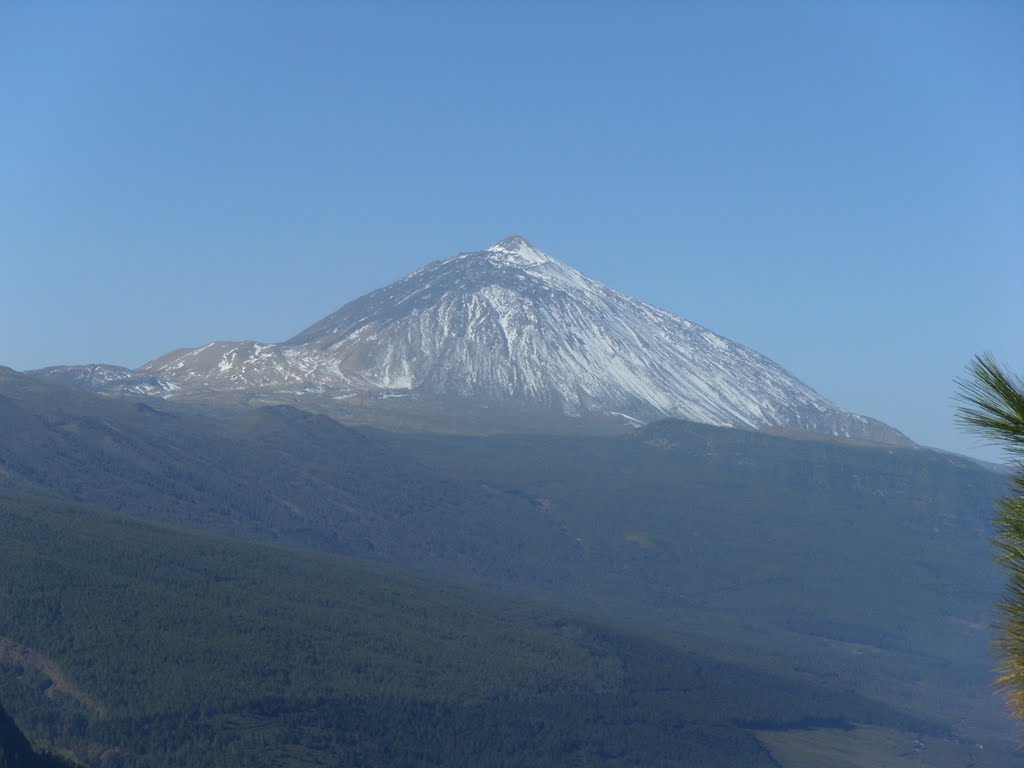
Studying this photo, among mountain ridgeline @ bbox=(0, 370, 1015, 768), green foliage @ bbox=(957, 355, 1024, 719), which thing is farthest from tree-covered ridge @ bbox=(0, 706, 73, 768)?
green foliage @ bbox=(957, 355, 1024, 719)

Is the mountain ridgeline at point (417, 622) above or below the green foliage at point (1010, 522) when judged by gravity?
below

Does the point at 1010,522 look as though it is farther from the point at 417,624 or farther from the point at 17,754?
the point at 417,624

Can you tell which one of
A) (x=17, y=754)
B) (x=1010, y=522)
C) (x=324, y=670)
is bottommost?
(x=324, y=670)

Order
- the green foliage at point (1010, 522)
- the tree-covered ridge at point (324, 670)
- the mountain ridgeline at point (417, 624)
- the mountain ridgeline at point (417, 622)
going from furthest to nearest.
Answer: the mountain ridgeline at point (417, 622)
the mountain ridgeline at point (417, 624)
the tree-covered ridge at point (324, 670)
the green foliage at point (1010, 522)

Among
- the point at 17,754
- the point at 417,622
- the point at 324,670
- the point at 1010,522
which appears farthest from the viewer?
the point at 417,622

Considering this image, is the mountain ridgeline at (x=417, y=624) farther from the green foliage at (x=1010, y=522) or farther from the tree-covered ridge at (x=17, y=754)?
the green foliage at (x=1010, y=522)

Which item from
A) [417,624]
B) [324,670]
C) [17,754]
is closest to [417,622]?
[417,624]

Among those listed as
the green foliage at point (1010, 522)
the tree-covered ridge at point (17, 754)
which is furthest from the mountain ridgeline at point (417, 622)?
the green foliage at point (1010, 522)

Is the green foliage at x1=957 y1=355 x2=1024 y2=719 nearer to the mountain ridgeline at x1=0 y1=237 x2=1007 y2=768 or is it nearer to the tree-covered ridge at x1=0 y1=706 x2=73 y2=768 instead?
the tree-covered ridge at x1=0 y1=706 x2=73 y2=768
